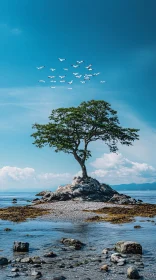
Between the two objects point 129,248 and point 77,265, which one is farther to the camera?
point 129,248

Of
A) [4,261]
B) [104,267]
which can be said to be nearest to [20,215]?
[4,261]

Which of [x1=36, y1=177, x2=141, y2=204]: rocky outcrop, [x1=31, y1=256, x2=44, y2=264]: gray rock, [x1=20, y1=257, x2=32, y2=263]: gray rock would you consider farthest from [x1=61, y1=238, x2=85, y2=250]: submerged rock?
[x1=36, y1=177, x2=141, y2=204]: rocky outcrop

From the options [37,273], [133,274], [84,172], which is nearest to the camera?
[133,274]

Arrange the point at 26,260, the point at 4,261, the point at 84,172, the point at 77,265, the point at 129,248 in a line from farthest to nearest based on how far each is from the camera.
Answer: the point at 84,172
the point at 129,248
the point at 26,260
the point at 4,261
the point at 77,265

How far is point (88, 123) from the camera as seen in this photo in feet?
241

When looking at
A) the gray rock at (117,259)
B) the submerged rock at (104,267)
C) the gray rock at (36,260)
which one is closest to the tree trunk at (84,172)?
the gray rock at (117,259)

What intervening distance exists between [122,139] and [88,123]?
9.95m

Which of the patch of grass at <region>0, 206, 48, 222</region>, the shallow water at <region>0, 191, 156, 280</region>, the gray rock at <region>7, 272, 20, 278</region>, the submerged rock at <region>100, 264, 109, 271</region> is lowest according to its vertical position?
the gray rock at <region>7, 272, 20, 278</region>

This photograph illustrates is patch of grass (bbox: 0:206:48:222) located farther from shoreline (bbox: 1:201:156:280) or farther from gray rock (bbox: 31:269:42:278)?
gray rock (bbox: 31:269:42:278)

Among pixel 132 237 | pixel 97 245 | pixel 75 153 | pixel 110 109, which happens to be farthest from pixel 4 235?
pixel 110 109

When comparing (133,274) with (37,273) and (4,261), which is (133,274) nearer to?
(37,273)

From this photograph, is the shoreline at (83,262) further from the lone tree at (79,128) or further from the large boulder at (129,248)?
the lone tree at (79,128)

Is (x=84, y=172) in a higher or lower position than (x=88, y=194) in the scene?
higher

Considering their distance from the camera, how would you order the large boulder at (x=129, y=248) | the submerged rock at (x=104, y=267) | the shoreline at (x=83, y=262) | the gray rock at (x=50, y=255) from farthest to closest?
the large boulder at (x=129, y=248) → the gray rock at (x=50, y=255) → the submerged rock at (x=104, y=267) → the shoreline at (x=83, y=262)
